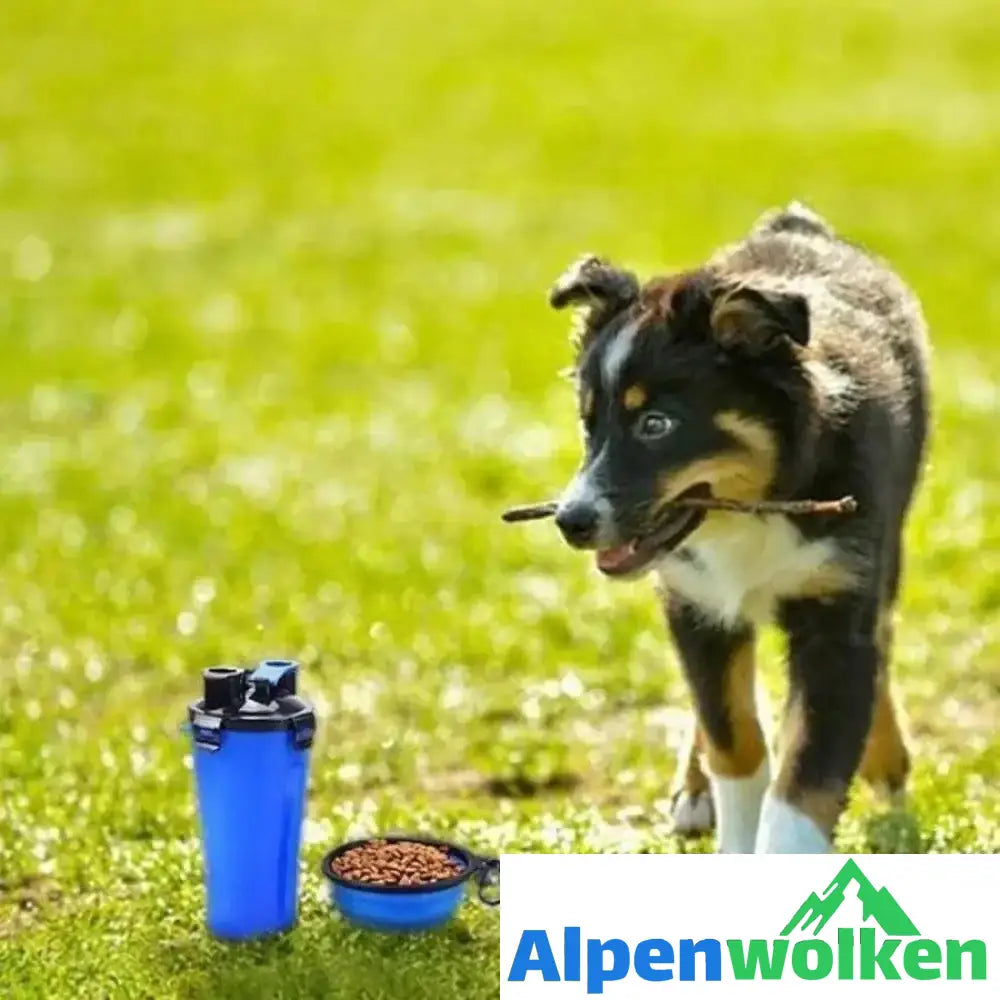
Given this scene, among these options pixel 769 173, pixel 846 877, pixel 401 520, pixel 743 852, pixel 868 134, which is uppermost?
pixel 868 134

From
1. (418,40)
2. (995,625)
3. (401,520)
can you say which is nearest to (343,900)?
(995,625)

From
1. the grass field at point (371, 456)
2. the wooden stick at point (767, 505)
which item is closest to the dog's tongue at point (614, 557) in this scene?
the wooden stick at point (767, 505)

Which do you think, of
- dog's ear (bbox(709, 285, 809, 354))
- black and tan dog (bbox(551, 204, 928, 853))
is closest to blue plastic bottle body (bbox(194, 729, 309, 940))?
black and tan dog (bbox(551, 204, 928, 853))

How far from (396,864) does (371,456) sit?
5.16 m

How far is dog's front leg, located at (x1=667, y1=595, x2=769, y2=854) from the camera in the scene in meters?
5.57

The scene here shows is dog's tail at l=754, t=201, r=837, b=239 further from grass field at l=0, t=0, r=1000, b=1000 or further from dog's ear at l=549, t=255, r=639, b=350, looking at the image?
grass field at l=0, t=0, r=1000, b=1000

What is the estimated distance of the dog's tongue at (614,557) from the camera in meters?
5.10

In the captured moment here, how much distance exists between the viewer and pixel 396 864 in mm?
5180

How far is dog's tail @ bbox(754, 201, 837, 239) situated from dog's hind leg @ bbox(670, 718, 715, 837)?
4.47 ft

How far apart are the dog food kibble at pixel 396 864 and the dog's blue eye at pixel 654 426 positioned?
105 cm

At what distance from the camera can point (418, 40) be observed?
2641 centimetres

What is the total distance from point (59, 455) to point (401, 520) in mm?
1877

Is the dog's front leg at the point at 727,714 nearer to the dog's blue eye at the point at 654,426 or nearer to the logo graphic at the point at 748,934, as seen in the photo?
the dog's blue eye at the point at 654,426

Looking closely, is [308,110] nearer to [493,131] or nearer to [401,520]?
[493,131]
